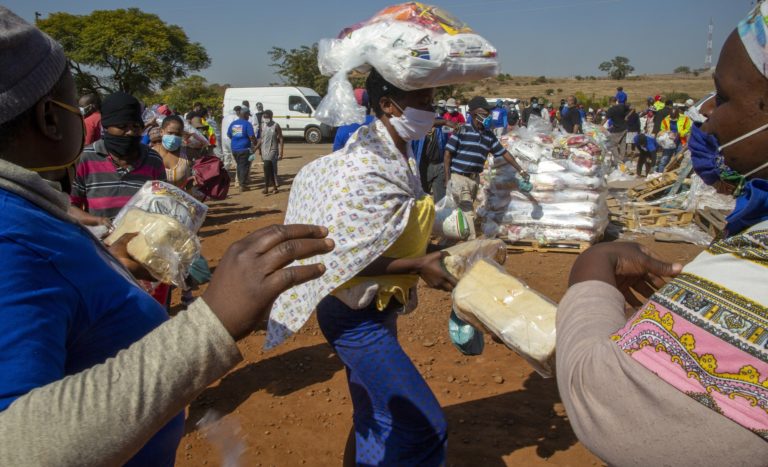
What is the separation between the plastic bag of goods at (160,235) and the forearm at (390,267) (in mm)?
831

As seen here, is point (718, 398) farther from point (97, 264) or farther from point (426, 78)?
point (426, 78)

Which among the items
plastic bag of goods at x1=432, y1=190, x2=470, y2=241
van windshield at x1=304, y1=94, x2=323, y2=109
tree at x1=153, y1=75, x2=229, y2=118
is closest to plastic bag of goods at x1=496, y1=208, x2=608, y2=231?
plastic bag of goods at x1=432, y1=190, x2=470, y2=241

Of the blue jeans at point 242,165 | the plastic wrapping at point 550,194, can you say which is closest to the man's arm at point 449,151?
the plastic wrapping at point 550,194

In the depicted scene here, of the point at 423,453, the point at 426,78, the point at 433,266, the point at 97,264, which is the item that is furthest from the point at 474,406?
the point at 97,264

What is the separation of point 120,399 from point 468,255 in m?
1.64

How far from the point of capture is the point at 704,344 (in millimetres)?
1014

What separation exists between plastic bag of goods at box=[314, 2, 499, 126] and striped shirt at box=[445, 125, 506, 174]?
516 centimetres

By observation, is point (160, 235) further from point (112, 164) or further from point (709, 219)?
point (709, 219)

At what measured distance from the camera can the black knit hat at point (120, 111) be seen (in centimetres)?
396

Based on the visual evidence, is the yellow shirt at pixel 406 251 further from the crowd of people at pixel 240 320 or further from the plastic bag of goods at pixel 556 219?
the plastic bag of goods at pixel 556 219

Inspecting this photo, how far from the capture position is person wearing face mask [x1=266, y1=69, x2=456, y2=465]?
7.67 ft

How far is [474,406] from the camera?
3.96 metres

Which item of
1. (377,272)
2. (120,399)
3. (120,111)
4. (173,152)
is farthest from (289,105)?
(120,399)

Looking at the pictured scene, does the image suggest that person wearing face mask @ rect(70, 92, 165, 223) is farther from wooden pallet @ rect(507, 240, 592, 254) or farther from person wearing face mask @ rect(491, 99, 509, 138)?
person wearing face mask @ rect(491, 99, 509, 138)
